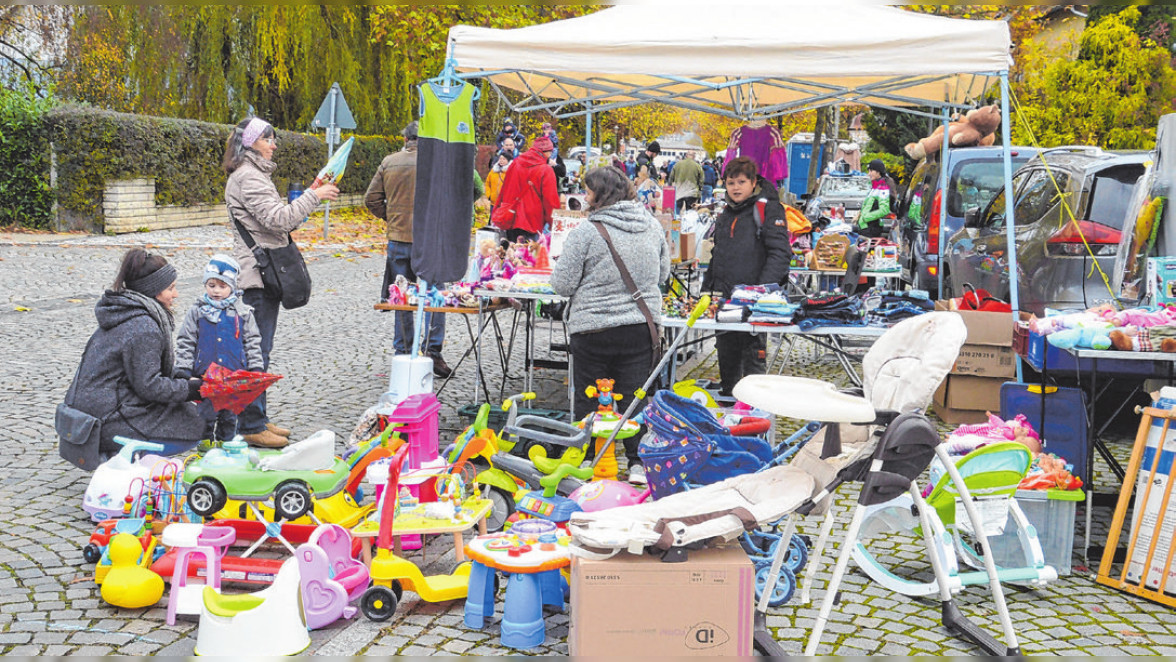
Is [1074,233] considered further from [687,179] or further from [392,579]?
[687,179]

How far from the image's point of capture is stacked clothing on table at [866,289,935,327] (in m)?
6.32

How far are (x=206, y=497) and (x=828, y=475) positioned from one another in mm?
2420

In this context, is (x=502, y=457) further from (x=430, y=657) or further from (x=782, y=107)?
(x=782, y=107)

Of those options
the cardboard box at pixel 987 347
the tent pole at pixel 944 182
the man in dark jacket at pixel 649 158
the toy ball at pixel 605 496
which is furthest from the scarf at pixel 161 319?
the man in dark jacket at pixel 649 158

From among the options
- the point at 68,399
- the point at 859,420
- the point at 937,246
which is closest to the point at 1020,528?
the point at 859,420

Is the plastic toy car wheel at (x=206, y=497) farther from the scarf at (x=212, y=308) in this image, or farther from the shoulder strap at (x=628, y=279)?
the shoulder strap at (x=628, y=279)

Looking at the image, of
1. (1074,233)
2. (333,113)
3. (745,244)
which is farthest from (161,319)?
(333,113)

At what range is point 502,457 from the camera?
4895 millimetres

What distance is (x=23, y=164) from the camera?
1741 centimetres

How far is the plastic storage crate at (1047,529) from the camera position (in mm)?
4438

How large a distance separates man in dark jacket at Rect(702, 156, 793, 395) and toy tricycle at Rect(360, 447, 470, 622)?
331 cm

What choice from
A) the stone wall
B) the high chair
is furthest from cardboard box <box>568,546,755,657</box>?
the stone wall

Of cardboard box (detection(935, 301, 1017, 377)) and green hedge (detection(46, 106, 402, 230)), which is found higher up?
green hedge (detection(46, 106, 402, 230))

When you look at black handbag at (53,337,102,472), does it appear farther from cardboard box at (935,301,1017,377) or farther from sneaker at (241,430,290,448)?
cardboard box at (935,301,1017,377)
